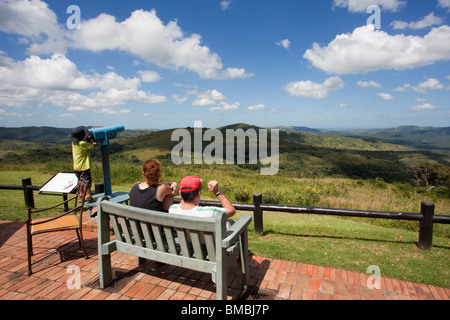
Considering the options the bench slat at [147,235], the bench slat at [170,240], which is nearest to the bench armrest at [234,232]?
the bench slat at [170,240]

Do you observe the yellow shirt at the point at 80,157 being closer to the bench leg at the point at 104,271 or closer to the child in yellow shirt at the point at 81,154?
the child in yellow shirt at the point at 81,154

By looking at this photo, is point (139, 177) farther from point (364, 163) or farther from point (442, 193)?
point (364, 163)

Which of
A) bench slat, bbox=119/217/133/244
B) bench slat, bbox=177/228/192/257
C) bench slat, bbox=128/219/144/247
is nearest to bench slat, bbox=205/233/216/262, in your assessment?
bench slat, bbox=177/228/192/257

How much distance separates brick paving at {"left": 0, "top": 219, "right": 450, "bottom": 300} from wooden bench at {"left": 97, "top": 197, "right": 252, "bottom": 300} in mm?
258

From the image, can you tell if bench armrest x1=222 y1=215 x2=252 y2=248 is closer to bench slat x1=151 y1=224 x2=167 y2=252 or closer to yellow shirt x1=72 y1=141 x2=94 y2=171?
bench slat x1=151 y1=224 x2=167 y2=252

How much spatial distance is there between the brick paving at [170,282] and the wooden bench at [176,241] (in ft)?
0.85

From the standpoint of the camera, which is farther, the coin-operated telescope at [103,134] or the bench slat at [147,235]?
the coin-operated telescope at [103,134]

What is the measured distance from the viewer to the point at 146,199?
291 cm

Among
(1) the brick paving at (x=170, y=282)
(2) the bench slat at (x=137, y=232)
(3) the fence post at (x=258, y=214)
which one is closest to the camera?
(2) the bench slat at (x=137, y=232)

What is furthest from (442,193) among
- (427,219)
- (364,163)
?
(364,163)

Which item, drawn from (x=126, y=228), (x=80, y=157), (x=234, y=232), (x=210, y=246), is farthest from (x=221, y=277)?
(x=80, y=157)

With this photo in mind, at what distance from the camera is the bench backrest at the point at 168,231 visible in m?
2.12

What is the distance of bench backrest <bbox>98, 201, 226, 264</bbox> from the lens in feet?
6.96
